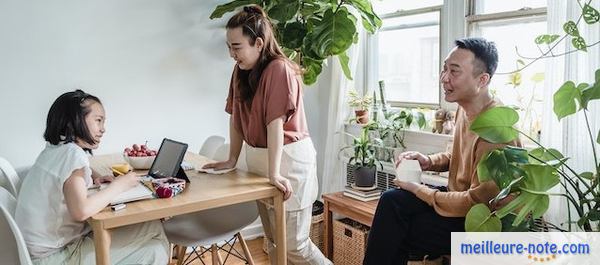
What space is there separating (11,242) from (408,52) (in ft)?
7.46

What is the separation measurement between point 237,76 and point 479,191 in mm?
1037

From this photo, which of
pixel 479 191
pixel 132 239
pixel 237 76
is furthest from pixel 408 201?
pixel 132 239

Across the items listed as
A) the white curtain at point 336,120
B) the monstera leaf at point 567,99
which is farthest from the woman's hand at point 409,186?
the white curtain at point 336,120

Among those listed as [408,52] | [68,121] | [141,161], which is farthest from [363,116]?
[68,121]

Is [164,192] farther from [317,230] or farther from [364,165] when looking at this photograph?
[317,230]

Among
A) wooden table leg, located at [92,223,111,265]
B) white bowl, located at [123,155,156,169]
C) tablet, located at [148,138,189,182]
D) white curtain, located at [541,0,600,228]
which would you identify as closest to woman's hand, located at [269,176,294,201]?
tablet, located at [148,138,189,182]

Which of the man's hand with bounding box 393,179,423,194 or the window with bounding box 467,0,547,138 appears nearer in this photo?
the man's hand with bounding box 393,179,423,194

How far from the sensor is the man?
1659 mm

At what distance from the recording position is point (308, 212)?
6.44 feet

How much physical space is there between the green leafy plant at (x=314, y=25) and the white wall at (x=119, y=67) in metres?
0.30

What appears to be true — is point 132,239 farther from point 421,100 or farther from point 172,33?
point 421,100

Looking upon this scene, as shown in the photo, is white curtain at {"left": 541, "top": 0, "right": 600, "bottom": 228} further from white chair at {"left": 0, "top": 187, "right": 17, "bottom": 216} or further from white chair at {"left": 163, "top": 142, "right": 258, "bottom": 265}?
white chair at {"left": 0, "top": 187, "right": 17, "bottom": 216}

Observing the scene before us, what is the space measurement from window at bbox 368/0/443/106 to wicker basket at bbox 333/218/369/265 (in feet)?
2.79

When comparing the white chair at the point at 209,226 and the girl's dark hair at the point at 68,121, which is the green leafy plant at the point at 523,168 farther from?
the girl's dark hair at the point at 68,121
